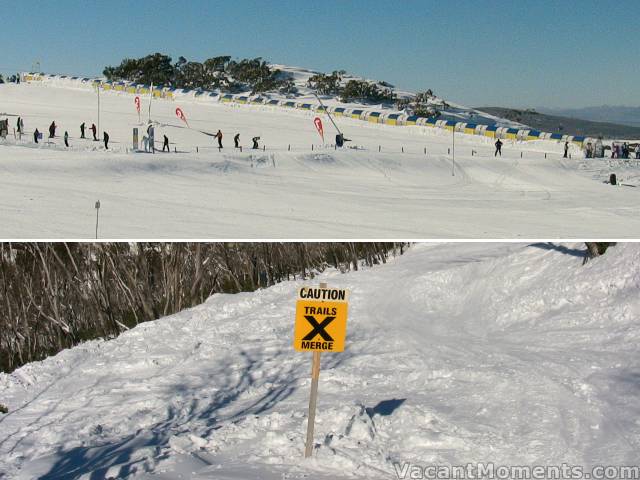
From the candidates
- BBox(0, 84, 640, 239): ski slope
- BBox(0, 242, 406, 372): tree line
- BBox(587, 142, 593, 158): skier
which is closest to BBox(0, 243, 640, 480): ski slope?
BBox(0, 242, 406, 372): tree line

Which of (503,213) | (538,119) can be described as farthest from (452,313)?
(538,119)

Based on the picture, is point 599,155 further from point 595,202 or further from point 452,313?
point 452,313

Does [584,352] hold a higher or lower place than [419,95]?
lower

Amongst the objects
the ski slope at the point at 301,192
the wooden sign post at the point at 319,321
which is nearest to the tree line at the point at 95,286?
the ski slope at the point at 301,192

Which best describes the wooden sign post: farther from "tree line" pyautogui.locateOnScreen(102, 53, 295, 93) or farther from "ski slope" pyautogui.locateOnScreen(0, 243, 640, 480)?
"tree line" pyautogui.locateOnScreen(102, 53, 295, 93)

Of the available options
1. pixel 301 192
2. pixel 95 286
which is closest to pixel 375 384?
pixel 95 286

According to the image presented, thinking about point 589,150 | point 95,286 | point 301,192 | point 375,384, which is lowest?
point 375,384

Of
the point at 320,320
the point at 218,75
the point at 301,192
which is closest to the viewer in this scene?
the point at 320,320

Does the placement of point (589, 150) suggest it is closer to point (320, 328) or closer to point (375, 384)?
point (375, 384)
